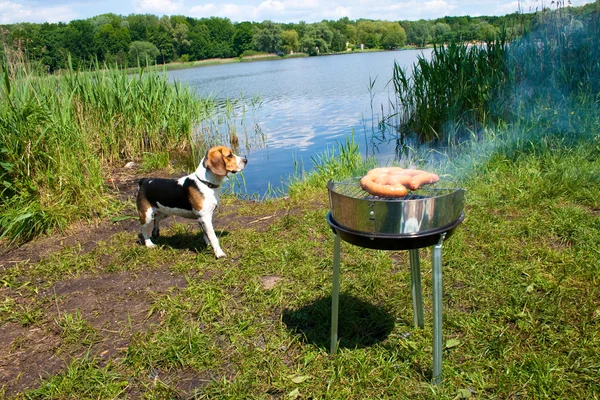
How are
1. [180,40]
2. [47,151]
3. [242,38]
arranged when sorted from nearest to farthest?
1. [47,151]
2. [180,40]
3. [242,38]

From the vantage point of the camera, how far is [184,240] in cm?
528

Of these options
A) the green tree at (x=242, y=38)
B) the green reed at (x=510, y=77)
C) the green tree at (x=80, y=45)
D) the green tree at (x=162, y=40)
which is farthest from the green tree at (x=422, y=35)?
the green tree at (x=242, y=38)

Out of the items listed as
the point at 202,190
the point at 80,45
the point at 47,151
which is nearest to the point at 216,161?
the point at 202,190

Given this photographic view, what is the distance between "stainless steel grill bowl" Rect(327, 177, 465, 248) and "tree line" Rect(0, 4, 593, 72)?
665 centimetres

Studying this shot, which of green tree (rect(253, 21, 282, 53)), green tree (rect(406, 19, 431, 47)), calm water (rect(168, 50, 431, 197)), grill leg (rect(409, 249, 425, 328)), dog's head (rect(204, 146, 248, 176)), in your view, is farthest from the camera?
green tree (rect(253, 21, 282, 53))

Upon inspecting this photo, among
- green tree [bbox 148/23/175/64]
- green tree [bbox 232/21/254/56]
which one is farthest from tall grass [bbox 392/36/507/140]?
green tree [bbox 232/21/254/56]

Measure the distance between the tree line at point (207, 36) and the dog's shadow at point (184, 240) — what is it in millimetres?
3961

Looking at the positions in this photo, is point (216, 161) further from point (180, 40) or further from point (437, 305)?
point (180, 40)

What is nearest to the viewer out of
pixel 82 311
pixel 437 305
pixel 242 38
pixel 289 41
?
pixel 437 305

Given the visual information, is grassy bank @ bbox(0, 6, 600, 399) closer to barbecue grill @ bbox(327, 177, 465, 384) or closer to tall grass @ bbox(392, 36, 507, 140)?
barbecue grill @ bbox(327, 177, 465, 384)

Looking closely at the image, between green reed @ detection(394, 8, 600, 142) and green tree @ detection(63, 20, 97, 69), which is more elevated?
green tree @ detection(63, 20, 97, 69)

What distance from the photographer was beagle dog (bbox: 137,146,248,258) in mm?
4551

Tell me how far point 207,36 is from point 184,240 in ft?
137

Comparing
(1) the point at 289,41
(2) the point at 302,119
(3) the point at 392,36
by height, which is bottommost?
(2) the point at 302,119
